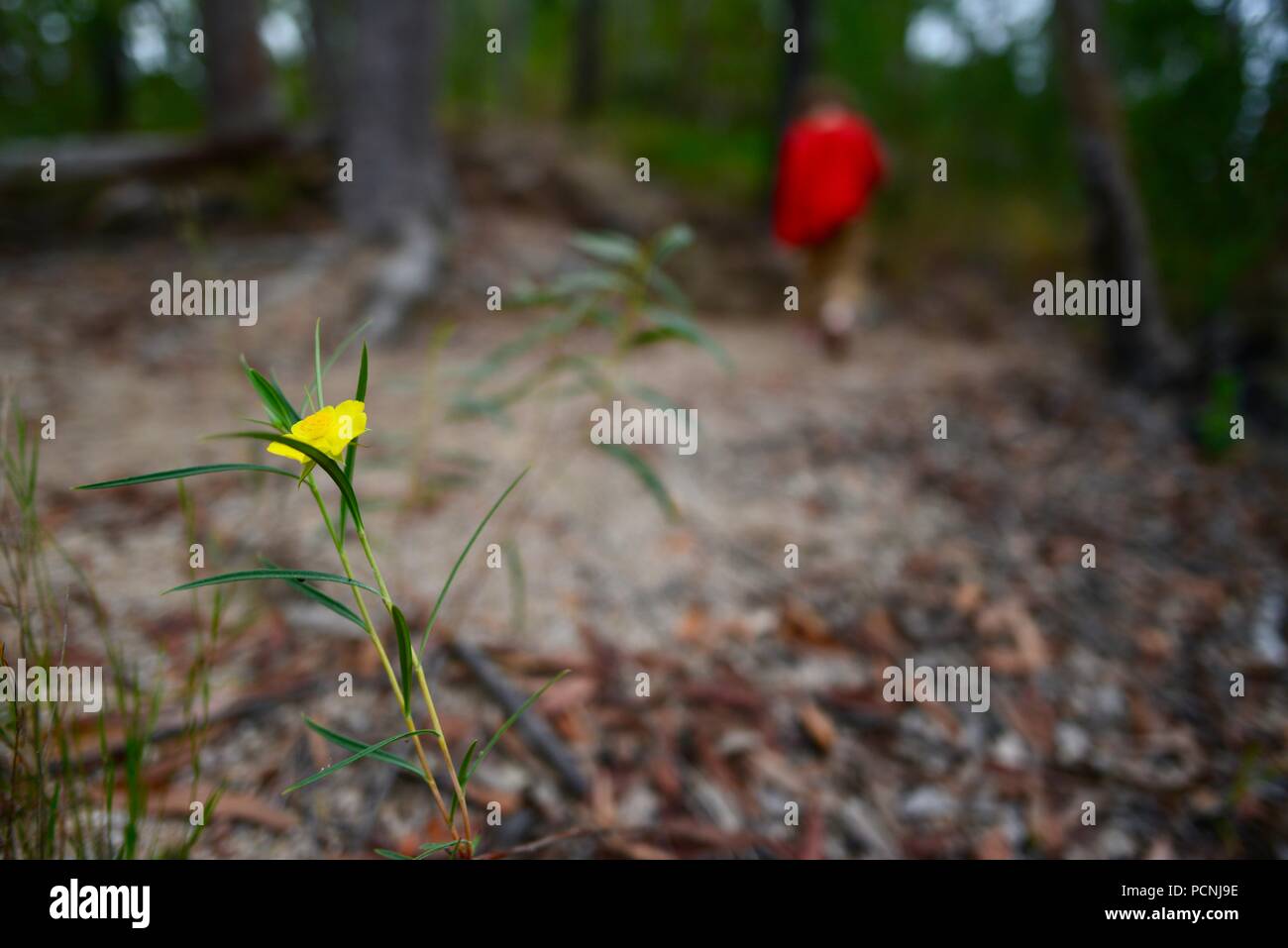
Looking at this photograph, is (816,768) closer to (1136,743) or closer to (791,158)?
(1136,743)

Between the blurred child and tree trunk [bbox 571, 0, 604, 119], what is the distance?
18.6ft

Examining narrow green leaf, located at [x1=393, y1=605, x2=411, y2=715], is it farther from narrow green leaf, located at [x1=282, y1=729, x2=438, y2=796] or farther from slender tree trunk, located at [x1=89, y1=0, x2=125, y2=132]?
slender tree trunk, located at [x1=89, y1=0, x2=125, y2=132]

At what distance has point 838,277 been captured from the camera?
4551mm

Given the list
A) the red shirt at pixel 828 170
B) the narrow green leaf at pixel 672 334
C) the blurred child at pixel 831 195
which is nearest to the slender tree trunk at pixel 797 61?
the blurred child at pixel 831 195

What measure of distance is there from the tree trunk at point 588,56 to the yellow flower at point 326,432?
32.0 feet

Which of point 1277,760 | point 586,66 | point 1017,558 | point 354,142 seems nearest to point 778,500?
point 1017,558

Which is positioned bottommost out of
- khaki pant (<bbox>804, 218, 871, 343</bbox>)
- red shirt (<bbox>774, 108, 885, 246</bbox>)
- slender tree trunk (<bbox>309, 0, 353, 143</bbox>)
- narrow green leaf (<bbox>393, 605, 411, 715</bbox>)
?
narrow green leaf (<bbox>393, 605, 411, 715</bbox>)

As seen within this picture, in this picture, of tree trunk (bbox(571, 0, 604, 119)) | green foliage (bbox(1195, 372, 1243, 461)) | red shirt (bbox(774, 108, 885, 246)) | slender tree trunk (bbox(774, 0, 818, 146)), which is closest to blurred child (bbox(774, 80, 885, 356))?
red shirt (bbox(774, 108, 885, 246))

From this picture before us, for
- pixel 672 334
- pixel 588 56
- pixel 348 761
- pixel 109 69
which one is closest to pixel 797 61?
pixel 588 56

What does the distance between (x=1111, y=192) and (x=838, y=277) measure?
159cm

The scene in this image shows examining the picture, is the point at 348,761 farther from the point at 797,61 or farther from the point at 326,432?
the point at 797,61

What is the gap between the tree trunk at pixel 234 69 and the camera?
4945 millimetres

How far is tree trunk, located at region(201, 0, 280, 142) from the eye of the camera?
495 cm

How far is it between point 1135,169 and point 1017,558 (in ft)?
11.4
